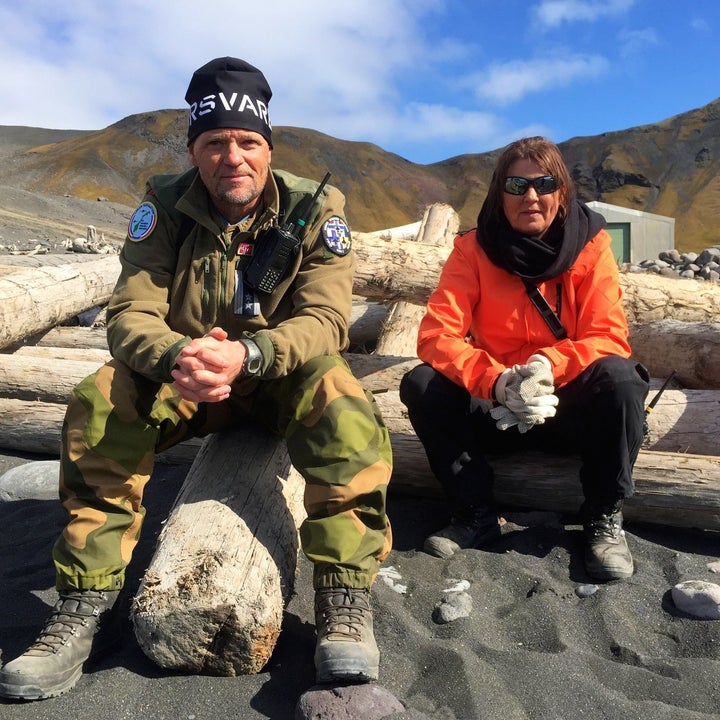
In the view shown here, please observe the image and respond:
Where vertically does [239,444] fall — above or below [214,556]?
above

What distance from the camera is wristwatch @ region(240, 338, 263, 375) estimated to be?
8.59ft

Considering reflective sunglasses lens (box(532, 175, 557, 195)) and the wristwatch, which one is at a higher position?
reflective sunglasses lens (box(532, 175, 557, 195))

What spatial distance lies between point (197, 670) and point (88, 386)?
1047mm

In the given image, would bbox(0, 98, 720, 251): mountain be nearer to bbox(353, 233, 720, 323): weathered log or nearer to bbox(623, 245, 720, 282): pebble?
bbox(623, 245, 720, 282): pebble

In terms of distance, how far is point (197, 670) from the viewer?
241cm

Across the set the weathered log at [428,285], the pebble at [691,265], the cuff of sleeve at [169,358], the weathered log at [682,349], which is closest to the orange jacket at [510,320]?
the cuff of sleeve at [169,358]

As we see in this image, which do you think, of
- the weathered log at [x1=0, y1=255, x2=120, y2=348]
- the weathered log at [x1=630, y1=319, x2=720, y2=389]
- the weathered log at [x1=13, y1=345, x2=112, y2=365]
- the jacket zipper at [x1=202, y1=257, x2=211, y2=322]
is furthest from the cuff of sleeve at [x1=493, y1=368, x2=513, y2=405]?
the weathered log at [x1=0, y1=255, x2=120, y2=348]

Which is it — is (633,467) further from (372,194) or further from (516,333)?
(372,194)

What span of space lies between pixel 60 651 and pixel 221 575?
1.78ft

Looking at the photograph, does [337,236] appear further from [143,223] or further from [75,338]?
[75,338]

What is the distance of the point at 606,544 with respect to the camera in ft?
10.1

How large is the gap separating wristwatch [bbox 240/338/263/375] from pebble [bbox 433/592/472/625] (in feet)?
3.65

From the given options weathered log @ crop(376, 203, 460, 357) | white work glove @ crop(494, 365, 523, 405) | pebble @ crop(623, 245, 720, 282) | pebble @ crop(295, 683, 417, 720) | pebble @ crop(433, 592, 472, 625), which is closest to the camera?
pebble @ crop(295, 683, 417, 720)

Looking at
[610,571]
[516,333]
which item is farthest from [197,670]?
[516,333]
